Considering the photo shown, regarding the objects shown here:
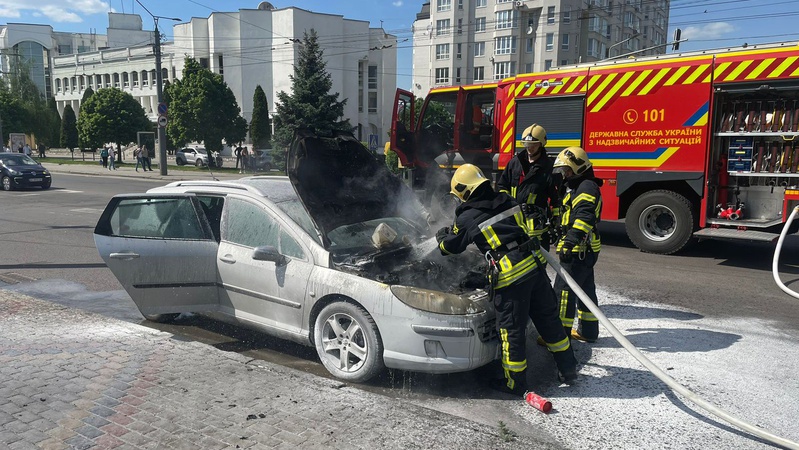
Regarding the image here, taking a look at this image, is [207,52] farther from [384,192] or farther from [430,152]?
[384,192]

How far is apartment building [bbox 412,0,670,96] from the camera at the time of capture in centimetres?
6178

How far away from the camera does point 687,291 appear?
7031 millimetres

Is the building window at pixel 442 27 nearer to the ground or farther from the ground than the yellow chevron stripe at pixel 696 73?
farther from the ground

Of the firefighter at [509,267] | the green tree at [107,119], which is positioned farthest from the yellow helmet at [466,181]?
the green tree at [107,119]

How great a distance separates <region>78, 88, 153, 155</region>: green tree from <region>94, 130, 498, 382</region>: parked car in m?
44.6

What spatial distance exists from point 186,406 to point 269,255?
132cm

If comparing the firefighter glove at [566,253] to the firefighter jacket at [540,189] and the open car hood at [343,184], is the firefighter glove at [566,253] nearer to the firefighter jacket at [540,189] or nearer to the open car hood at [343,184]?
the firefighter jacket at [540,189]

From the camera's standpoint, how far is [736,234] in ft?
27.5

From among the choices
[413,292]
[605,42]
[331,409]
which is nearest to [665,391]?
[413,292]

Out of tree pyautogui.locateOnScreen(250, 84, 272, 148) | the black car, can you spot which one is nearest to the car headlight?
the black car

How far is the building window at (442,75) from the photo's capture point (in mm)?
71750

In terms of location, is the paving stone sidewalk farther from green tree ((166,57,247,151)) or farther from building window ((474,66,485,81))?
building window ((474,66,485,81))

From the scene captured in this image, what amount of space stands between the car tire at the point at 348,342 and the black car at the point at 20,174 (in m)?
21.1

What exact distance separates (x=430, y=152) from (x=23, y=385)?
940 centimetres
